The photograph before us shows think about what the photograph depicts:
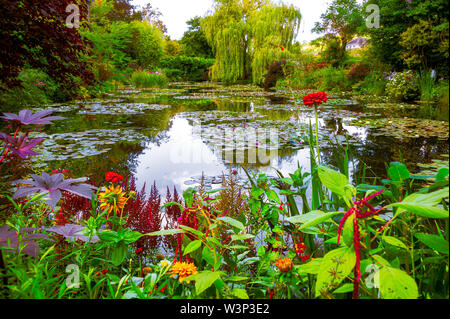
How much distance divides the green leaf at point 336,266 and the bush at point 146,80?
16267 millimetres

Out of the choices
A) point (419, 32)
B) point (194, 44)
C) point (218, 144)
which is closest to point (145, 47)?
point (194, 44)

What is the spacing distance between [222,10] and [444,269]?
1467 centimetres

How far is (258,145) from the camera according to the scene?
388cm

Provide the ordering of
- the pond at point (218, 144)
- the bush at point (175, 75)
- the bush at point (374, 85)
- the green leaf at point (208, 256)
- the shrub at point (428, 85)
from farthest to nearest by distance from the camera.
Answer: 1. the bush at point (175, 75)
2. the bush at point (374, 85)
3. the pond at point (218, 144)
4. the shrub at point (428, 85)
5. the green leaf at point (208, 256)

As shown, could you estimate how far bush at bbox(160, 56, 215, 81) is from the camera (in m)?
23.3

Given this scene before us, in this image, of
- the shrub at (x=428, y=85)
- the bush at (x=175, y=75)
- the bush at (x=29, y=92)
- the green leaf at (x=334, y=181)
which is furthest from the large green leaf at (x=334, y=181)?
the bush at (x=175, y=75)

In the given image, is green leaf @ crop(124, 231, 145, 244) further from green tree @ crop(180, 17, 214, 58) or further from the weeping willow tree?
green tree @ crop(180, 17, 214, 58)

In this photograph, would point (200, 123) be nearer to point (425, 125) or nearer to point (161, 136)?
point (161, 136)

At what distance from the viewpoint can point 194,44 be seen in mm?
27859

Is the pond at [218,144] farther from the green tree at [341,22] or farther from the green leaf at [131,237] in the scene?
the green tree at [341,22]

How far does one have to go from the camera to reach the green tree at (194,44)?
90.0ft

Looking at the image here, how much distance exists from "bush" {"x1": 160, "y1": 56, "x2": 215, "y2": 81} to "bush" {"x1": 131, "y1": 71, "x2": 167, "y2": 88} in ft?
25.3
